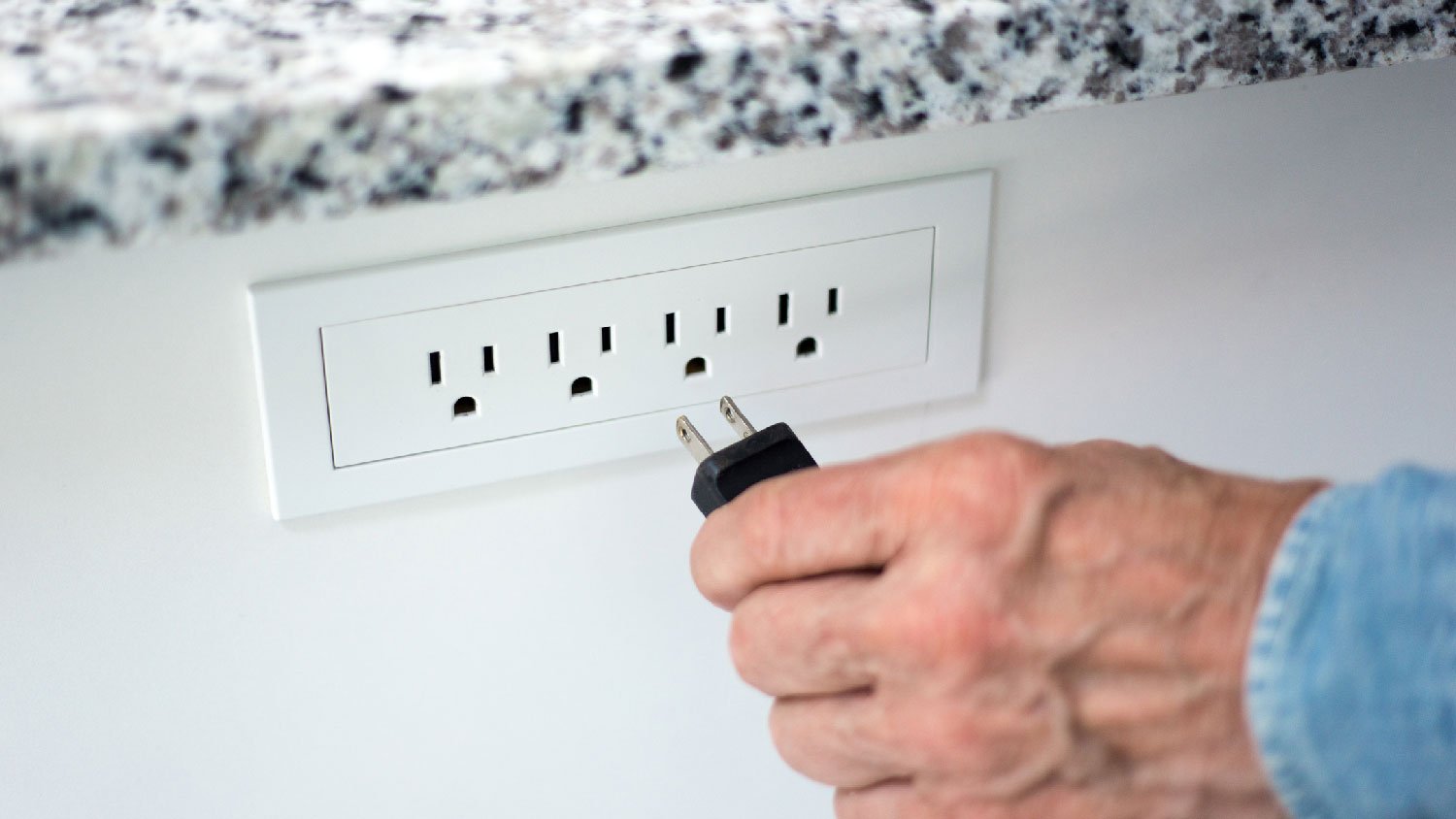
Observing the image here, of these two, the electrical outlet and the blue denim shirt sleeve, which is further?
the electrical outlet

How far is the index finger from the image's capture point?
1.21 feet

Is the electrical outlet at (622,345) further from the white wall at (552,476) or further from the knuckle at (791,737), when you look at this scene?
the knuckle at (791,737)

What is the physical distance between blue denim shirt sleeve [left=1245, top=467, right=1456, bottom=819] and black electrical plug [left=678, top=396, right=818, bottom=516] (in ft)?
0.46

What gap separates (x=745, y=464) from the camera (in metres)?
0.42

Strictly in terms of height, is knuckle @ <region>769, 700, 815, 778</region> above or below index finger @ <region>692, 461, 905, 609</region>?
below

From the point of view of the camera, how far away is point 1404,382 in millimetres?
647

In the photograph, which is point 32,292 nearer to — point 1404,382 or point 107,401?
point 107,401

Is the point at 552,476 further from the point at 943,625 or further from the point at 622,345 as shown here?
the point at 943,625

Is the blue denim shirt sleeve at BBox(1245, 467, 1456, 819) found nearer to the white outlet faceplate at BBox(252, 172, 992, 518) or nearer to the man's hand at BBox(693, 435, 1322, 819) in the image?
the man's hand at BBox(693, 435, 1322, 819)

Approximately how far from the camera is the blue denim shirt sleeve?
0.34 m

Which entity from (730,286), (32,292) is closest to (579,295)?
(730,286)

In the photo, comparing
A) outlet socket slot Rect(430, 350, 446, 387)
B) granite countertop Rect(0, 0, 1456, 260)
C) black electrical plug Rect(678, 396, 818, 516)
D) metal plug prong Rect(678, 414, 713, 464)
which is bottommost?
metal plug prong Rect(678, 414, 713, 464)

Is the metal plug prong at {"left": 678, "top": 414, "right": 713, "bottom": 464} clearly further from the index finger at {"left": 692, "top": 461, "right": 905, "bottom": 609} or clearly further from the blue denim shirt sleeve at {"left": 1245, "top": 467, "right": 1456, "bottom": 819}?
the blue denim shirt sleeve at {"left": 1245, "top": 467, "right": 1456, "bottom": 819}

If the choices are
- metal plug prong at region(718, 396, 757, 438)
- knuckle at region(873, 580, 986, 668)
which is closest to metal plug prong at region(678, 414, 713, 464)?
metal plug prong at region(718, 396, 757, 438)
